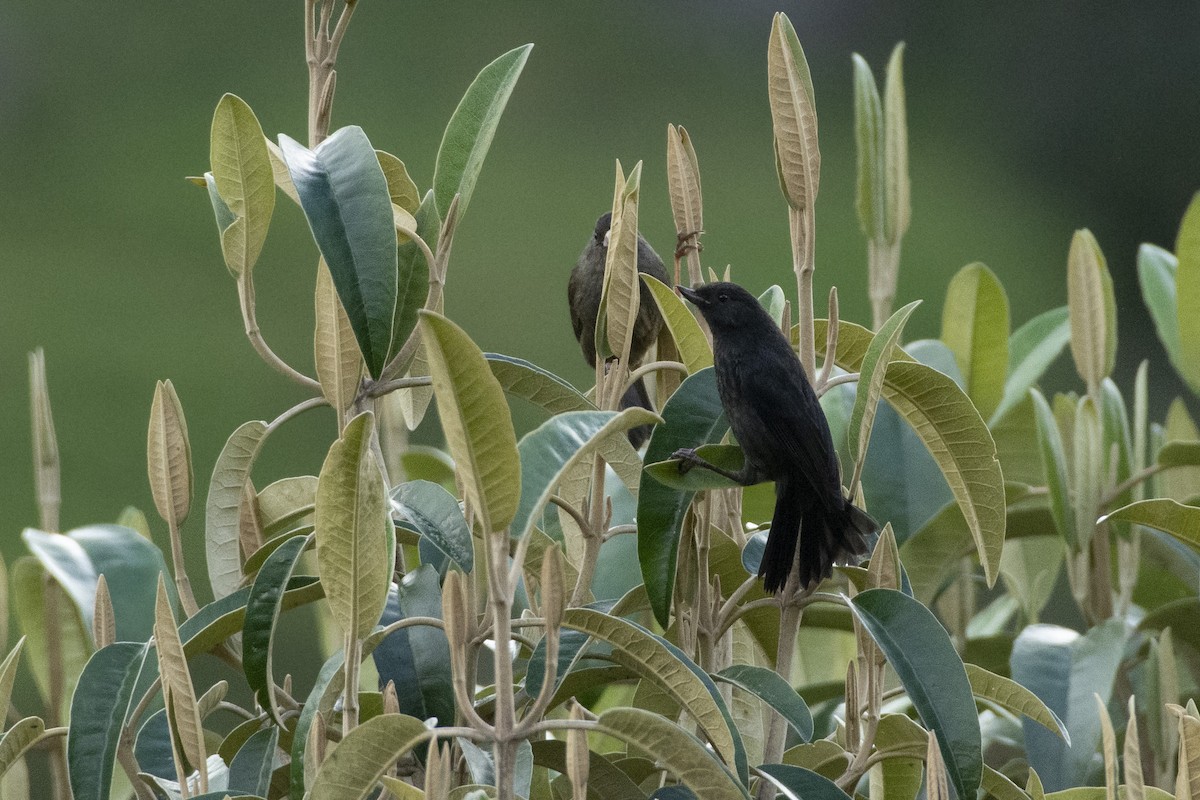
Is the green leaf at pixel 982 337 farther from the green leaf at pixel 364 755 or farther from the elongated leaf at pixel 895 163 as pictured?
the green leaf at pixel 364 755

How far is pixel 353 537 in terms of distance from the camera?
1.82ft

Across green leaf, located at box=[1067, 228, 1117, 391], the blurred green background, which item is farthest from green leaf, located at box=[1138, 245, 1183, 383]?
the blurred green background

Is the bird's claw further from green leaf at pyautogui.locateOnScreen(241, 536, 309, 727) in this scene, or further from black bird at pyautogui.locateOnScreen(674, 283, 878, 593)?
green leaf at pyautogui.locateOnScreen(241, 536, 309, 727)

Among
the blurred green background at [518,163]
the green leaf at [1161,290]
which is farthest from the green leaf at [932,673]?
the blurred green background at [518,163]

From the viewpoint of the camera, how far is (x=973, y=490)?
72 cm

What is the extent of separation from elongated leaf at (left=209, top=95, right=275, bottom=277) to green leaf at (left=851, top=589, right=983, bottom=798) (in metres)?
0.38

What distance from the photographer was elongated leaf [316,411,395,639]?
55 cm

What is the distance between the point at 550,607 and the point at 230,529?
13.8 inches

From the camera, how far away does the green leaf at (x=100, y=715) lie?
2.09 ft

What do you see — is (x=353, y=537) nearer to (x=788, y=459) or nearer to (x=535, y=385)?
(x=535, y=385)

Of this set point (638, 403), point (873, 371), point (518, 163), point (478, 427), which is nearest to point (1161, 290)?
point (638, 403)

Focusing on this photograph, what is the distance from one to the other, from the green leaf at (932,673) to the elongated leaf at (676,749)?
0.12m

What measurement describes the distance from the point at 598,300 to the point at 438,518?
78cm

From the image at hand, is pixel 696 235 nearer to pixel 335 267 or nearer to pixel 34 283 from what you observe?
pixel 335 267
